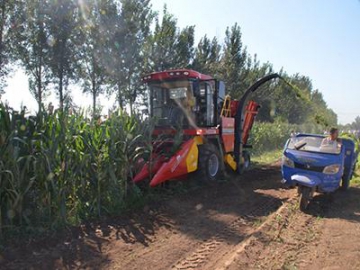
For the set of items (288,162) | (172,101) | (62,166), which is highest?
(172,101)

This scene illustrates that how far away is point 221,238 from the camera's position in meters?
5.16

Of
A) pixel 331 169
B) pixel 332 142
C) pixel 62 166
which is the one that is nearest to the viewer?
pixel 62 166

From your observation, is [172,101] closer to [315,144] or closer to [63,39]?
[315,144]

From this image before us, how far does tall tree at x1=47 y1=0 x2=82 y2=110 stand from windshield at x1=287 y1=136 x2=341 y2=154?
14341 mm

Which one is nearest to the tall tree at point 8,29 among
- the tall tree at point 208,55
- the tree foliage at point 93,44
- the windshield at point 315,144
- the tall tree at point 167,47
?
the tree foliage at point 93,44

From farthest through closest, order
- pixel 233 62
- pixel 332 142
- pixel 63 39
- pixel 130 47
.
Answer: pixel 233 62
pixel 130 47
pixel 63 39
pixel 332 142

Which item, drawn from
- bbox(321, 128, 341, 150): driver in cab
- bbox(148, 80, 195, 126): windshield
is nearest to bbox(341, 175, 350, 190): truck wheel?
bbox(321, 128, 341, 150): driver in cab

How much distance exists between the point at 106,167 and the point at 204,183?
340cm

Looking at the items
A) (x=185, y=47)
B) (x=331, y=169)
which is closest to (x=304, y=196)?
→ (x=331, y=169)

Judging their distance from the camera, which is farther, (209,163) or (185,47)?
(185,47)

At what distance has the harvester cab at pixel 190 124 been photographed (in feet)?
27.1

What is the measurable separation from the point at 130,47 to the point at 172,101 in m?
13.0

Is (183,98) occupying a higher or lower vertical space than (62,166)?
higher

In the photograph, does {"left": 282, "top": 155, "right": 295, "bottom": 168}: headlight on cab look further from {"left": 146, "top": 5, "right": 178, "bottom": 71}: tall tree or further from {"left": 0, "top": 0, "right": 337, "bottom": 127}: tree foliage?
{"left": 146, "top": 5, "right": 178, "bottom": 71}: tall tree
